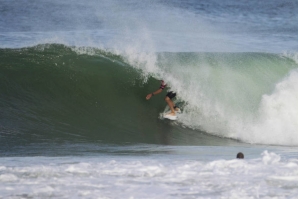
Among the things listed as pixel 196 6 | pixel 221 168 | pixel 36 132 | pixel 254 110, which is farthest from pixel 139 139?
pixel 196 6

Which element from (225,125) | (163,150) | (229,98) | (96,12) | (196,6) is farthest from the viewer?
(196,6)

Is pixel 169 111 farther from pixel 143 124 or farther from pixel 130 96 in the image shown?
pixel 130 96

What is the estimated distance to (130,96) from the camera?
1477cm

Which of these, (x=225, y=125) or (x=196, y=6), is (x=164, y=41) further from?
(x=196, y=6)


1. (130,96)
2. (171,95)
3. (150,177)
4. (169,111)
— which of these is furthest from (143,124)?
(150,177)

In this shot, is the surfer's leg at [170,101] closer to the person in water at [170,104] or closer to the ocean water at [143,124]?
the person in water at [170,104]

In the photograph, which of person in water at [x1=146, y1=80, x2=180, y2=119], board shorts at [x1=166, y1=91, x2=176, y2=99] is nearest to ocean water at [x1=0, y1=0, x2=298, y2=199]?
person in water at [x1=146, y1=80, x2=180, y2=119]

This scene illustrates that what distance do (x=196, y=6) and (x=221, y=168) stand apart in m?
31.9

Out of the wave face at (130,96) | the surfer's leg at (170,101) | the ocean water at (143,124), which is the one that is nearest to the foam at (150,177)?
the ocean water at (143,124)

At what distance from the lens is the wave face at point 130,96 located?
12.9m

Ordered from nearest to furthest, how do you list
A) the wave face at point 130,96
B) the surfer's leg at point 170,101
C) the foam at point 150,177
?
the foam at point 150,177, the wave face at point 130,96, the surfer's leg at point 170,101

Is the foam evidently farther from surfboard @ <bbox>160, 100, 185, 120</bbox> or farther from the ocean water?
surfboard @ <bbox>160, 100, 185, 120</bbox>

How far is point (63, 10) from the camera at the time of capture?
1486 inches

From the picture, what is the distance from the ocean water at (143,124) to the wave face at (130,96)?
2 cm
